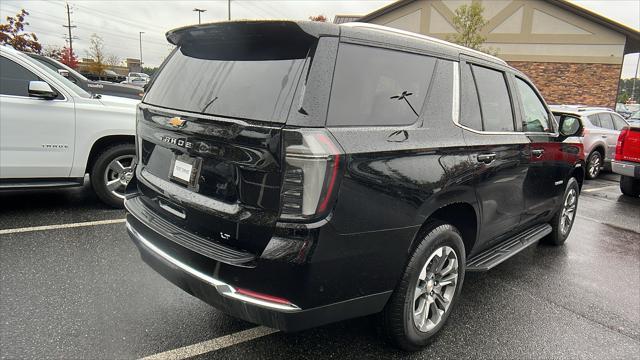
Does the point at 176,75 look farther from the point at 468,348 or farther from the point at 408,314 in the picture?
the point at 468,348

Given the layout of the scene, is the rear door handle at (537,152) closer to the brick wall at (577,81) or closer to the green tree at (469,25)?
the green tree at (469,25)

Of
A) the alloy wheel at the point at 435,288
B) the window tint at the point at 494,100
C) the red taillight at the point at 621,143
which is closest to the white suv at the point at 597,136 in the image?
the red taillight at the point at 621,143

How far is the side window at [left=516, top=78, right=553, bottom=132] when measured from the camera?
149 inches

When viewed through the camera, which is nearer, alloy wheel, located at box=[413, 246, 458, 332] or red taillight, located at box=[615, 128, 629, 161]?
alloy wheel, located at box=[413, 246, 458, 332]

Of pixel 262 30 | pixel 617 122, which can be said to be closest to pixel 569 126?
pixel 262 30

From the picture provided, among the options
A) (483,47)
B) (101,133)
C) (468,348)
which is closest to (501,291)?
(468,348)

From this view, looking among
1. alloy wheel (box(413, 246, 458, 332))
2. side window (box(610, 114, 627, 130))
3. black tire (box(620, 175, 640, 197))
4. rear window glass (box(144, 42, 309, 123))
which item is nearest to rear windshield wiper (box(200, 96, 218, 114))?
rear window glass (box(144, 42, 309, 123))

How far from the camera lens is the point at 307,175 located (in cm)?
193

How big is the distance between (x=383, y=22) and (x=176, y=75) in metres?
27.8

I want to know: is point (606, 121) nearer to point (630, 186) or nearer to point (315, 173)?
point (630, 186)

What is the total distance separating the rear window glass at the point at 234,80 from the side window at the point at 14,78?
9.19 feet

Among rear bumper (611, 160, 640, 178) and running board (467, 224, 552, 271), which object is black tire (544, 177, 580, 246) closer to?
running board (467, 224, 552, 271)

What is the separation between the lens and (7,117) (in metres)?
4.48

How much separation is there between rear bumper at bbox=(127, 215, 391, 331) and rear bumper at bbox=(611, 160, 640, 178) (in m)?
7.02
